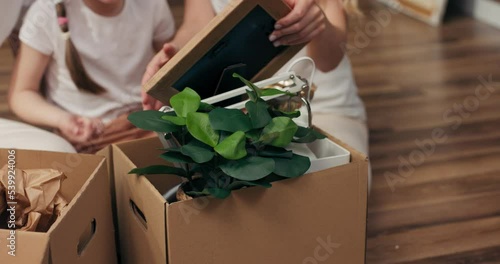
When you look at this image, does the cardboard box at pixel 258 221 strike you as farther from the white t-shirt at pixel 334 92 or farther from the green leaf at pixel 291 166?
the white t-shirt at pixel 334 92

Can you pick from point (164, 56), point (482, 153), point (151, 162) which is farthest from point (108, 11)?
point (482, 153)

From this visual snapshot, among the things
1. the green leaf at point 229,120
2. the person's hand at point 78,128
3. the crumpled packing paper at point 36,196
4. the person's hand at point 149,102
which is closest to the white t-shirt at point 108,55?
the person's hand at point 78,128

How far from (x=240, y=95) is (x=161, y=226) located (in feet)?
1.02

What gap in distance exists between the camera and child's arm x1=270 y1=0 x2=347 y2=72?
145 cm

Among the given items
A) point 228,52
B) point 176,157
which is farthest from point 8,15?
point 176,157

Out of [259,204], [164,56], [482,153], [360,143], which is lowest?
[482,153]

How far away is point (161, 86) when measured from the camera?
1316 millimetres

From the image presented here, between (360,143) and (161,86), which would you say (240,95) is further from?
(360,143)

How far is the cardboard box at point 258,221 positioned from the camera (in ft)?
3.99

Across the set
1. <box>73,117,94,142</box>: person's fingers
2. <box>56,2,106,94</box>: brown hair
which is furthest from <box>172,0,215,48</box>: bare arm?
<box>73,117,94,142</box>: person's fingers

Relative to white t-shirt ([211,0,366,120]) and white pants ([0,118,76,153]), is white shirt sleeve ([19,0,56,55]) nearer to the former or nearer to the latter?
white pants ([0,118,76,153])

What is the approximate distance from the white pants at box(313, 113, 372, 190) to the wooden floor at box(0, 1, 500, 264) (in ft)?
0.94

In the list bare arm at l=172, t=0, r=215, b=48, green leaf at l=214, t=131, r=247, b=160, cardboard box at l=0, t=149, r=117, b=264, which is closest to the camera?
cardboard box at l=0, t=149, r=117, b=264

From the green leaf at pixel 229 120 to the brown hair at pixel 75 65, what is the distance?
2.12 ft
